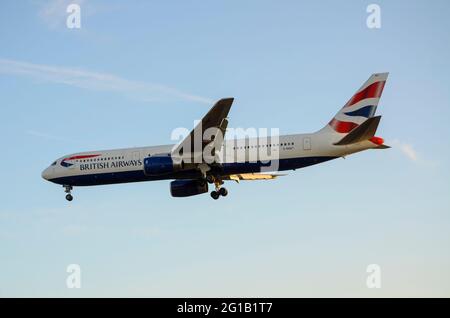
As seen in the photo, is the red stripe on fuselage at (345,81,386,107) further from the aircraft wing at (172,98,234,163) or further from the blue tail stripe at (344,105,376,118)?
the aircraft wing at (172,98,234,163)

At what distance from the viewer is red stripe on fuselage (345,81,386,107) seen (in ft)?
163

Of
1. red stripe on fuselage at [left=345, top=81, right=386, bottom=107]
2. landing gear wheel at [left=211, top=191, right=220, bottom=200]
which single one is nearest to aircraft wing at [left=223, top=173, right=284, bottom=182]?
landing gear wheel at [left=211, top=191, right=220, bottom=200]

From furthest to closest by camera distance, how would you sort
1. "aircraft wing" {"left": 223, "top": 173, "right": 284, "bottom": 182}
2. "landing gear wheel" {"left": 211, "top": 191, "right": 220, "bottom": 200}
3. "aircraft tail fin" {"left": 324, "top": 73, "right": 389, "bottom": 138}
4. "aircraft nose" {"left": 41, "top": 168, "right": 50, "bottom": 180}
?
"aircraft nose" {"left": 41, "top": 168, "right": 50, "bottom": 180}, "aircraft wing" {"left": 223, "top": 173, "right": 284, "bottom": 182}, "landing gear wheel" {"left": 211, "top": 191, "right": 220, "bottom": 200}, "aircraft tail fin" {"left": 324, "top": 73, "right": 389, "bottom": 138}

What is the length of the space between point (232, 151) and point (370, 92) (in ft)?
32.9

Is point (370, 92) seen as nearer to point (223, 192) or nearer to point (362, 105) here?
point (362, 105)

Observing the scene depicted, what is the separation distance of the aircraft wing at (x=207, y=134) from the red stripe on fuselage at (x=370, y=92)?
9.55m

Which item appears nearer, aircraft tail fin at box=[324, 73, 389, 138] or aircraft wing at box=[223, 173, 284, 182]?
aircraft tail fin at box=[324, 73, 389, 138]

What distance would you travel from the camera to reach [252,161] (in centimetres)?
4781

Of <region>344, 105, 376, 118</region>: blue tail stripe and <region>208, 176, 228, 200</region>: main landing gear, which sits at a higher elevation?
<region>344, 105, 376, 118</region>: blue tail stripe

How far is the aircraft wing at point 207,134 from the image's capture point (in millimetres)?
44219

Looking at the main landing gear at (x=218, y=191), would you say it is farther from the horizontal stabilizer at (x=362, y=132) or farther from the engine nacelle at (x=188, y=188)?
the horizontal stabilizer at (x=362, y=132)
